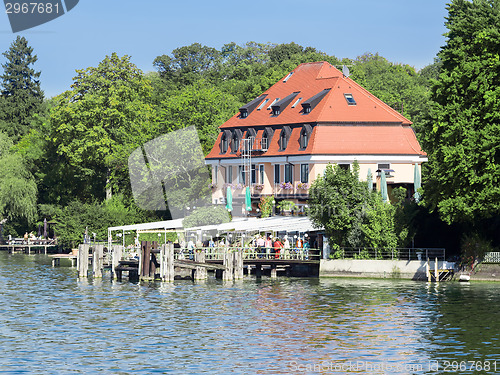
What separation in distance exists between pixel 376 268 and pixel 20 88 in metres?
102

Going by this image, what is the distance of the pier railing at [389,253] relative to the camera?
5944 centimetres

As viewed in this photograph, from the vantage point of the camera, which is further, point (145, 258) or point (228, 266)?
point (228, 266)

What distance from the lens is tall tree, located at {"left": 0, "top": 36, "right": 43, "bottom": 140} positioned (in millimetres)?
141250

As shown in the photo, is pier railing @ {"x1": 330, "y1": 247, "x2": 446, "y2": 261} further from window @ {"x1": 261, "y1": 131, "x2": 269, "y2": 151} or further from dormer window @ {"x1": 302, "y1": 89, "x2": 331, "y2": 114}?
window @ {"x1": 261, "y1": 131, "x2": 269, "y2": 151}

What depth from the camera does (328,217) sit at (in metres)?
62.0

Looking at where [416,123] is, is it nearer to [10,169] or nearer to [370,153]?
[370,153]

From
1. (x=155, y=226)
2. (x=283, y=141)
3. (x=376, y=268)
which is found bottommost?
(x=376, y=268)

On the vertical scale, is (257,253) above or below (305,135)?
below

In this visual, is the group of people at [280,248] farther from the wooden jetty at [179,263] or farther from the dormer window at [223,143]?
the dormer window at [223,143]

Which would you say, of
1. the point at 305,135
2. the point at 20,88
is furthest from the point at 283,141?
the point at 20,88

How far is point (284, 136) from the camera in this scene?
84375mm

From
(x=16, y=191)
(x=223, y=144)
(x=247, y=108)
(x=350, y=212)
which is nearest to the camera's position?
(x=350, y=212)

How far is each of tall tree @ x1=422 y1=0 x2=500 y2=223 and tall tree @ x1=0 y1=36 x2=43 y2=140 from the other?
90596mm

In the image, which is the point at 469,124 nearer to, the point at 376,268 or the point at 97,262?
the point at 376,268
